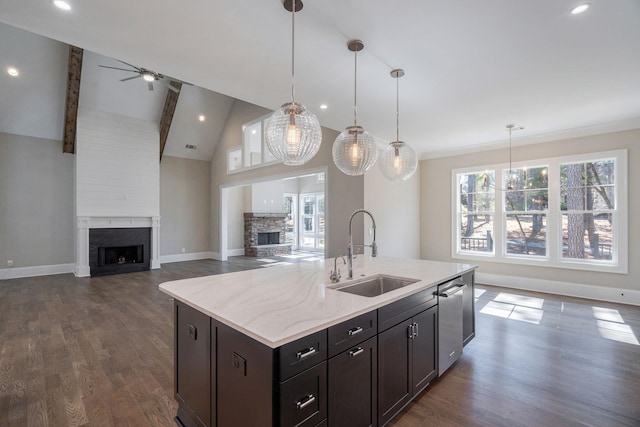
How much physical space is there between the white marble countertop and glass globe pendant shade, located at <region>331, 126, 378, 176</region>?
0.99 m

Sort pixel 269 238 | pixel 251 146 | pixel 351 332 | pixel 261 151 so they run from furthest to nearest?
pixel 269 238 < pixel 251 146 < pixel 261 151 < pixel 351 332

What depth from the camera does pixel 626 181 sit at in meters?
4.48

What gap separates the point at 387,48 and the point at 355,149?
89 cm

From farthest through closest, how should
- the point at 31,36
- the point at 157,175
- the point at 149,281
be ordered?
the point at 157,175
the point at 149,281
the point at 31,36

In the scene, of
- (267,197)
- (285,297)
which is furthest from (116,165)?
(285,297)

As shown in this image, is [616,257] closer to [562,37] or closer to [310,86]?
[562,37]

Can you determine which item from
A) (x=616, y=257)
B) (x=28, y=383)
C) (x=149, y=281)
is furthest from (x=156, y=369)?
(x=616, y=257)

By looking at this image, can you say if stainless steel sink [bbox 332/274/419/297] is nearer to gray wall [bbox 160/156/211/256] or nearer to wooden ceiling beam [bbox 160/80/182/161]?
wooden ceiling beam [bbox 160/80/182/161]

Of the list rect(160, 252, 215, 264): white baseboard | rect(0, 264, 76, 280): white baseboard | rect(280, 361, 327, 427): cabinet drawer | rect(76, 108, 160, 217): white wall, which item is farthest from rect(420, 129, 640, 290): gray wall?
rect(0, 264, 76, 280): white baseboard

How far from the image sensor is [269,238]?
10.2 m

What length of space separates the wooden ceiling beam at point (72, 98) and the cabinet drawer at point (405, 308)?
22.4 ft

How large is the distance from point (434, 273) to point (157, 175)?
24.3ft

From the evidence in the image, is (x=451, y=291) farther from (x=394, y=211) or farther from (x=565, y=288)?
(x=565, y=288)

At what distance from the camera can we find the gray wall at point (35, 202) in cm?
622
